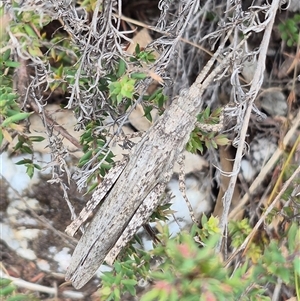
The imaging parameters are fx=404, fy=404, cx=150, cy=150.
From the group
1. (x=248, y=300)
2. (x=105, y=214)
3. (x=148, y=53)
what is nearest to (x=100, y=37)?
(x=148, y=53)

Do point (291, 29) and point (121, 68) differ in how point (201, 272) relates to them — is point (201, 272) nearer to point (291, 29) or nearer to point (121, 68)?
point (121, 68)

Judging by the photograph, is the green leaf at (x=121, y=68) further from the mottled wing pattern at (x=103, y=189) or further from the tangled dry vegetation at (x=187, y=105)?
the mottled wing pattern at (x=103, y=189)

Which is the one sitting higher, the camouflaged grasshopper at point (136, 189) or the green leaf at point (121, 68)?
the green leaf at point (121, 68)

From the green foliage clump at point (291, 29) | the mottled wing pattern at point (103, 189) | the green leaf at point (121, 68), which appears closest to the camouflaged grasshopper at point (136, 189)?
the mottled wing pattern at point (103, 189)

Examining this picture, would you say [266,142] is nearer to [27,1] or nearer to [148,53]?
[148,53]

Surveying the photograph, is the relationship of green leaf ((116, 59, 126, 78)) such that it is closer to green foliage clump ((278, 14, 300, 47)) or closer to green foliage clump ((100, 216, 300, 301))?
green foliage clump ((100, 216, 300, 301))

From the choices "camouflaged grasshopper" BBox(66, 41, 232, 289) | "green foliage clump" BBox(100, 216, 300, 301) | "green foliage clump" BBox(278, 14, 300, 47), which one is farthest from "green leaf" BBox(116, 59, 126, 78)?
"green foliage clump" BBox(278, 14, 300, 47)

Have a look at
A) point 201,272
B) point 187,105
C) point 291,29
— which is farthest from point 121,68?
point 291,29
